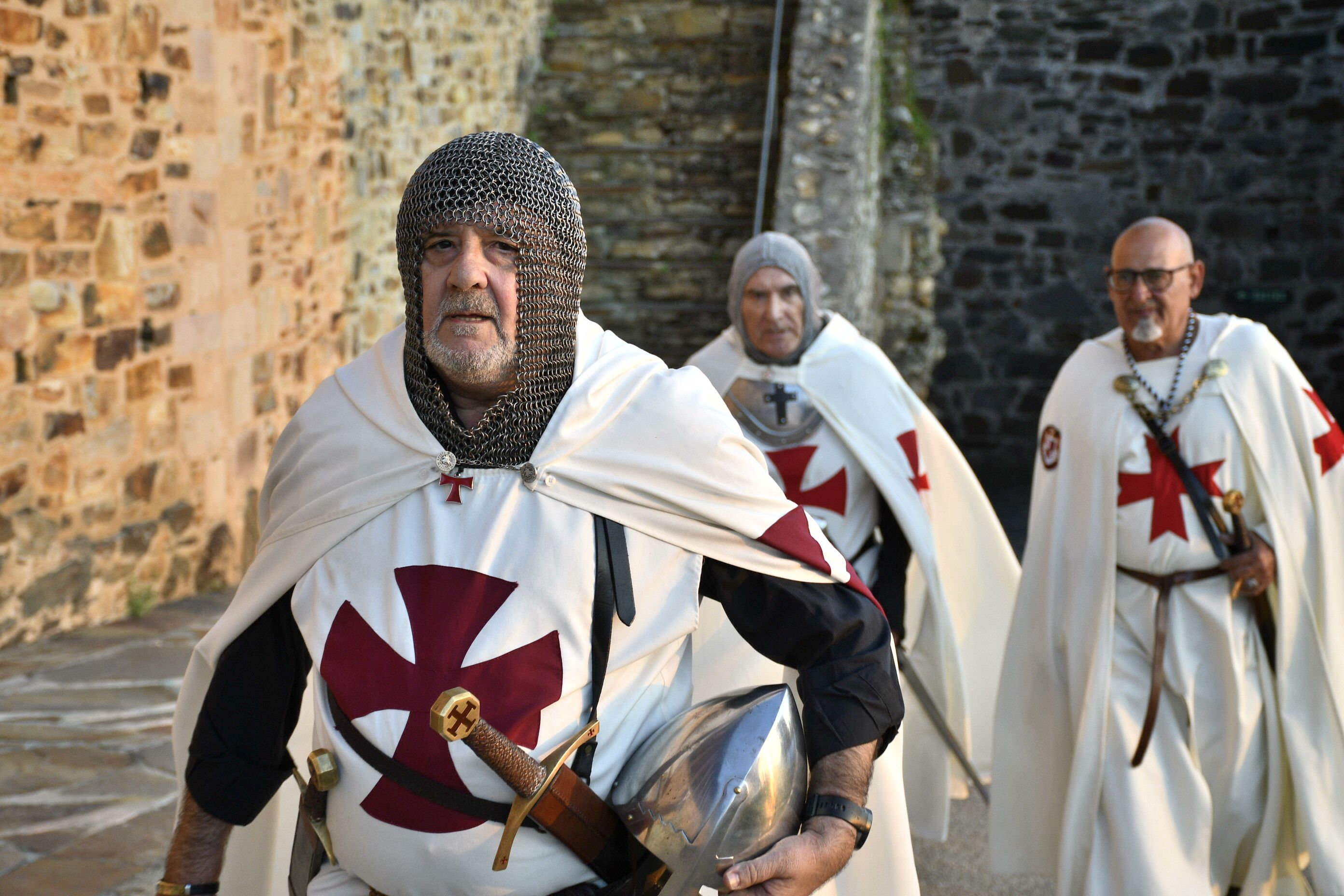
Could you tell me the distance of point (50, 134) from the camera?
4.94 meters

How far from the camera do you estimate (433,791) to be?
184 cm

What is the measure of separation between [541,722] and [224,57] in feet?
16.3

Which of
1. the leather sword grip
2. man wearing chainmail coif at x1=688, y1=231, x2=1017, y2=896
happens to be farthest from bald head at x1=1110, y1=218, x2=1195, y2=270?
the leather sword grip

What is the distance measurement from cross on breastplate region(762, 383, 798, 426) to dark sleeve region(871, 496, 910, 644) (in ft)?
1.31

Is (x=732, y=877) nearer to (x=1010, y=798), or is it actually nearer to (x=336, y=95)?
(x=1010, y=798)

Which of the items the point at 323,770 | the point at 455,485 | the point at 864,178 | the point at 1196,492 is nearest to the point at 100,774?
the point at 323,770

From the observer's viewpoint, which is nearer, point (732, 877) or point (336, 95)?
point (732, 877)

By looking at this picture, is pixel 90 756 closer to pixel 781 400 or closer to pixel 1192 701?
pixel 781 400

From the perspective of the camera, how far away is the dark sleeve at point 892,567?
4266 mm

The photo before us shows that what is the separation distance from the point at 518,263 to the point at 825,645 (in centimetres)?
71

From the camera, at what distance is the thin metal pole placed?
890cm

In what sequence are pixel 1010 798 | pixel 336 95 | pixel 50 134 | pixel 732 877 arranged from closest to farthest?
1. pixel 732 877
2. pixel 1010 798
3. pixel 50 134
4. pixel 336 95

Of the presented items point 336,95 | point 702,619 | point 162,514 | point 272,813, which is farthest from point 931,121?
point 272,813

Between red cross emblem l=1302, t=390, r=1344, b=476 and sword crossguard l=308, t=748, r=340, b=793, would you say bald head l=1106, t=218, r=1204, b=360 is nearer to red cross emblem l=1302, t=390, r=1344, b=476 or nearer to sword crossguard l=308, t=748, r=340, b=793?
red cross emblem l=1302, t=390, r=1344, b=476
